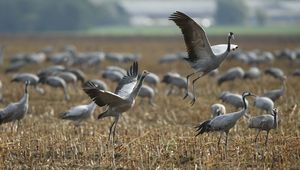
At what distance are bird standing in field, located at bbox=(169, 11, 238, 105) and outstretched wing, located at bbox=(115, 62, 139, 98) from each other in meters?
0.82

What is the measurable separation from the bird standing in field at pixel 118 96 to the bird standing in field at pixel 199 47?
800 millimetres

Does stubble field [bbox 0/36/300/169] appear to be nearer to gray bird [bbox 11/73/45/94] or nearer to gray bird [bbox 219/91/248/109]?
gray bird [bbox 219/91/248/109]

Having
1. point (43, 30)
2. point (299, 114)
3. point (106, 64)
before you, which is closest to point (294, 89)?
point (299, 114)

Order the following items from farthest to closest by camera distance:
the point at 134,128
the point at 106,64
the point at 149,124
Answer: the point at 106,64
the point at 149,124
the point at 134,128

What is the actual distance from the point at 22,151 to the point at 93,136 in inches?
56.9

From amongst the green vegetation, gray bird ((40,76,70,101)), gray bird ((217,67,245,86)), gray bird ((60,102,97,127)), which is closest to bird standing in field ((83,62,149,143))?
gray bird ((60,102,97,127))

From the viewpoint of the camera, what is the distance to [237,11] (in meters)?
94.6

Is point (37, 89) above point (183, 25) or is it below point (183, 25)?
below

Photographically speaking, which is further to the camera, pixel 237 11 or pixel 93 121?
pixel 237 11

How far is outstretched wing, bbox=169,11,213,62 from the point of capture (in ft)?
29.6

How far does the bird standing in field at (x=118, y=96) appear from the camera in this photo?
841 centimetres

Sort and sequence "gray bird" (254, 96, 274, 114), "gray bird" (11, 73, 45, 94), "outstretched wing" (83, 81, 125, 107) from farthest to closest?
"gray bird" (11, 73, 45, 94)
"gray bird" (254, 96, 274, 114)
"outstretched wing" (83, 81, 125, 107)

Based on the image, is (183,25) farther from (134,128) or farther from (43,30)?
(43,30)

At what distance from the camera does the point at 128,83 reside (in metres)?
9.93
